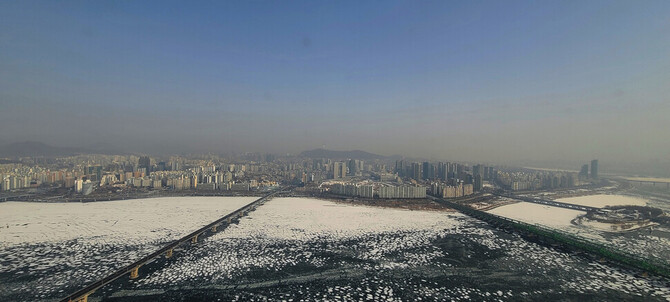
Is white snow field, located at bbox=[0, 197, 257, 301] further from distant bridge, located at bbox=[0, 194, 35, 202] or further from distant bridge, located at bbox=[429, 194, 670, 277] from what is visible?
distant bridge, located at bbox=[429, 194, 670, 277]

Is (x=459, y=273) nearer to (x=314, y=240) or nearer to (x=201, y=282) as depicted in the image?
(x=314, y=240)

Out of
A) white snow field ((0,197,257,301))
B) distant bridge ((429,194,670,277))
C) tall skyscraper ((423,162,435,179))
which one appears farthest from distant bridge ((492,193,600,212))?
white snow field ((0,197,257,301))

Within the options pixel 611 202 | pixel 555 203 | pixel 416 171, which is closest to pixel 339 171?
pixel 416 171

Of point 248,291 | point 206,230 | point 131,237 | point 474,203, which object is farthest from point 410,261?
point 474,203

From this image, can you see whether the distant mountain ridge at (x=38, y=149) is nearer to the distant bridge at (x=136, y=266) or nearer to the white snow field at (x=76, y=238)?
the white snow field at (x=76, y=238)

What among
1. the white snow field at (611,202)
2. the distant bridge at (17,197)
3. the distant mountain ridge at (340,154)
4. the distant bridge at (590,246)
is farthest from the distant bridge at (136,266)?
the distant mountain ridge at (340,154)

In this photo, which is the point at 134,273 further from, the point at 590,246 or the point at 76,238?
the point at 590,246
